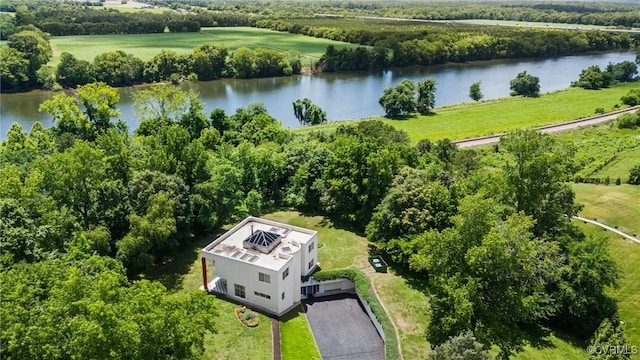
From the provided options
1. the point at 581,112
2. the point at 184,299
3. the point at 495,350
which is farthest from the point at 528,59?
the point at 184,299

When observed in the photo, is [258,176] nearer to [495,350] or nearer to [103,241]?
[103,241]

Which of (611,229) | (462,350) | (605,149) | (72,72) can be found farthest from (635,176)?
(72,72)

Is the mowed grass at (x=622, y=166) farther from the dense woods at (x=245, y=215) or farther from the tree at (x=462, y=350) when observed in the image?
the tree at (x=462, y=350)

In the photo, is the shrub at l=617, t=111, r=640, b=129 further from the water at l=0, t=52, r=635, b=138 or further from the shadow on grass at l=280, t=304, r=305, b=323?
the shadow on grass at l=280, t=304, r=305, b=323

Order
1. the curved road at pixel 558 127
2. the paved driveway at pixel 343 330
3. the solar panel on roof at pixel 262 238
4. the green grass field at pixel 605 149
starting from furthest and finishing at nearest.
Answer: the curved road at pixel 558 127
the green grass field at pixel 605 149
the solar panel on roof at pixel 262 238
the paved driveway at pixel 343 330

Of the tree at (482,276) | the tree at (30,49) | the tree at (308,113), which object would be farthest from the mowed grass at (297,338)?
the tree at (30,49)

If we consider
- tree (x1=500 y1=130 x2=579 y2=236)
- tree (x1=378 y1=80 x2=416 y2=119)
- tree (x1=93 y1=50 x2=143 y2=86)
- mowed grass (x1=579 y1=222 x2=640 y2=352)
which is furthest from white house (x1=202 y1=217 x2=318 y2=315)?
tree (x1=93 y1=50 x2=143 y2=86)
